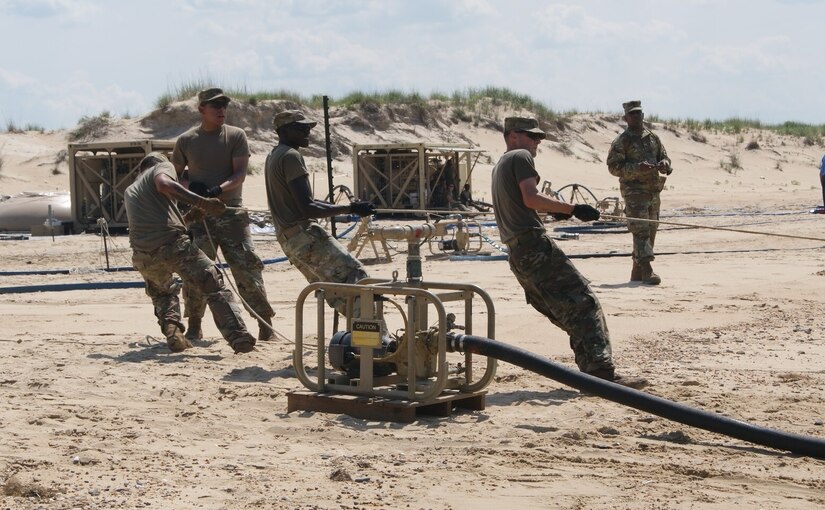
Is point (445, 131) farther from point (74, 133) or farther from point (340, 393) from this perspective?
point (340, 393)

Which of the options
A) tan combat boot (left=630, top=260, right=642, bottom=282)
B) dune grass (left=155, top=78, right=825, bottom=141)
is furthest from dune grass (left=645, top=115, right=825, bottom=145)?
tan combat boot (left=630, top=260, right=642, bottom=282)

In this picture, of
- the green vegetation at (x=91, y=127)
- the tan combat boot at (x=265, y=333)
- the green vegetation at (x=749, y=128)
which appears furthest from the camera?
the green vegetation at (x=749, y=128)

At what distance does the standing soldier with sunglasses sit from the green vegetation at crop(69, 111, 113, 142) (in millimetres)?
28439

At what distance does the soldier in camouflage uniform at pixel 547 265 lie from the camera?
7707 millimetres

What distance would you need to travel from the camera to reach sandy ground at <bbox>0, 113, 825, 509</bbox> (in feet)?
18.2

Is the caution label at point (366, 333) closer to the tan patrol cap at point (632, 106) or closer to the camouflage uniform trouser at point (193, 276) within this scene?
the camouflage uniform trouser at point (193, 276)

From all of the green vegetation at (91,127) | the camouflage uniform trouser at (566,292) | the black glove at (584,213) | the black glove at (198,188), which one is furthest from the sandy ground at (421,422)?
the green vegetation at (91,127)

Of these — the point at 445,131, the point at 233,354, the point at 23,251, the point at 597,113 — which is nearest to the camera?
the point at 233,354

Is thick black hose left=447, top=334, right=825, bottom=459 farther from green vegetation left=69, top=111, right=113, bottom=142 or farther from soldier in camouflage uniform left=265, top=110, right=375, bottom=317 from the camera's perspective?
green vegetation left=69, top=111, right=113, bottom=142

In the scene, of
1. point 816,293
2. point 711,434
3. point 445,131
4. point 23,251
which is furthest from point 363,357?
point 445,131

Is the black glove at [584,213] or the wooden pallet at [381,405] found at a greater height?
the black glove at [584,213]

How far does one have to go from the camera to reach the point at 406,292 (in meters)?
6.85

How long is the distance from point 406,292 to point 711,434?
1750 mm

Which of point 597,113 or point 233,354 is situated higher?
point 597,113
